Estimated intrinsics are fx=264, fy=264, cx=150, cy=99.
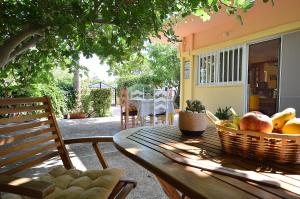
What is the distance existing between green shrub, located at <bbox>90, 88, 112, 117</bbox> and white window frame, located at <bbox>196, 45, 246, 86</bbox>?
12.3 ft

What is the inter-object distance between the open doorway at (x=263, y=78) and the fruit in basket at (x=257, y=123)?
5.35 meters

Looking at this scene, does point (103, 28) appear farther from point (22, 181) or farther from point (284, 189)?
point (284, 189)

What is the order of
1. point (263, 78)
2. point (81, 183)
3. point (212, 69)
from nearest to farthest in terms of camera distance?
point (81, 183) < point (212, 69) < point (263, 78)

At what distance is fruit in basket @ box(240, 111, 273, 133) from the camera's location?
91 centimetres

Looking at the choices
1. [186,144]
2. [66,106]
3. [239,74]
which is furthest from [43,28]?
[66,106]

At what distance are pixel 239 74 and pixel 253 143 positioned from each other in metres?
5.32

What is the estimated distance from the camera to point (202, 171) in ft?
2.61

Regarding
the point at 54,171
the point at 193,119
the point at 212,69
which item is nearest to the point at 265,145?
the point at 193,119

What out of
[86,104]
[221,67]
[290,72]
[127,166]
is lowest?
[127,166]

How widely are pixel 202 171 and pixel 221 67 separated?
6.06 metres

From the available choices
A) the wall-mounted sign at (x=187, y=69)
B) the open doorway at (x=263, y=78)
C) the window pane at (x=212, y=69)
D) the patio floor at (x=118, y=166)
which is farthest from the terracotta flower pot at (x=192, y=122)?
the wall-mounted sign at (x=187, y=69)

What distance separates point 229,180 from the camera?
719mm

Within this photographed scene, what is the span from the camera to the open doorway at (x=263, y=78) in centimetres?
623

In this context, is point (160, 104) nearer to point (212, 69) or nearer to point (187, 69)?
point (212, 69)
